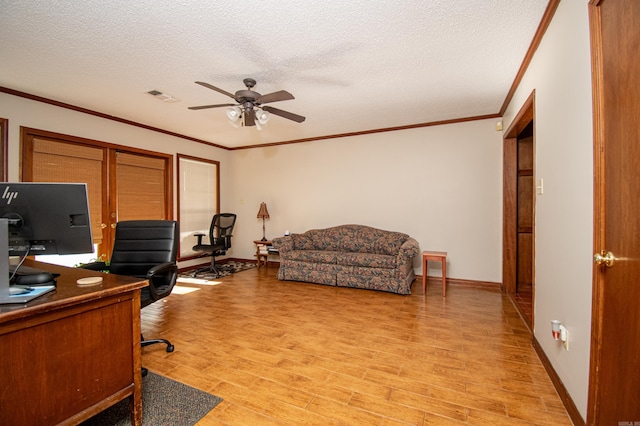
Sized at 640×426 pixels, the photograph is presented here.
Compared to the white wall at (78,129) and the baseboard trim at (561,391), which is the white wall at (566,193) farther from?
the white wall at (78,129)

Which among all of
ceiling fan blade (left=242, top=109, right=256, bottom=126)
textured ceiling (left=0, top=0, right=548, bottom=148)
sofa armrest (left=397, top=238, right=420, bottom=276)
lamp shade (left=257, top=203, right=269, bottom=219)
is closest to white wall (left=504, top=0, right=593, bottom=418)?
textured ceiling (left=0, top=0, right=548, bottom=148)

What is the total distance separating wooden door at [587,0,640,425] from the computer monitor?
8.07 ft

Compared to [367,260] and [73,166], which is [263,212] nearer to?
[367,260]

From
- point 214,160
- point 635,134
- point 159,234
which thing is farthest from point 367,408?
point 214,160

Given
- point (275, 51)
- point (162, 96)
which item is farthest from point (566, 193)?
point (162, 96)

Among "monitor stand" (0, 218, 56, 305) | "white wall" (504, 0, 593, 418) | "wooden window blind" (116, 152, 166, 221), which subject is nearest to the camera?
"monitor stand" (0, 218, 56, 305)

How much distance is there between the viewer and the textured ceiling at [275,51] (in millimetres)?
2059

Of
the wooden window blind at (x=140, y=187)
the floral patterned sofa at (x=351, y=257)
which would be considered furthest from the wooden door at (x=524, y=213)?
the wooden window blind at (x=140, y=187)

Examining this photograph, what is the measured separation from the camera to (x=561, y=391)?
1.80 m

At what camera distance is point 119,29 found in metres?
2.27

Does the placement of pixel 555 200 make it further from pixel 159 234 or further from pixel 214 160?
pixel 214 160

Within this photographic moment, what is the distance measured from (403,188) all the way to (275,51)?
3.17m

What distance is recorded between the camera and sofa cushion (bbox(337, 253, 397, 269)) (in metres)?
4.20

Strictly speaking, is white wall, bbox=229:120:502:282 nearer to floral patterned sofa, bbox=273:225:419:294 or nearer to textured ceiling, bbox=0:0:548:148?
floral patterned sofa, bbox=273:225:419:294
